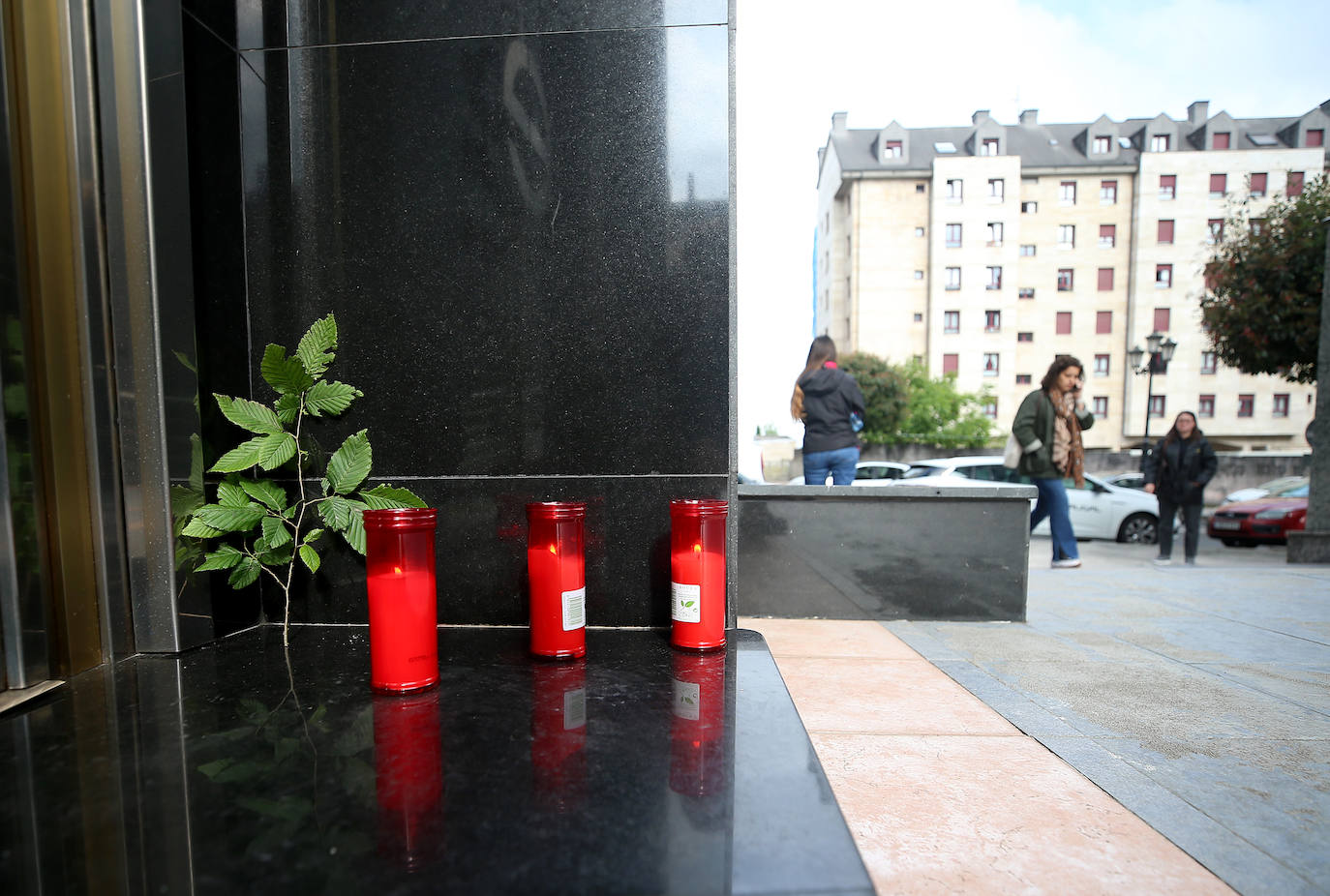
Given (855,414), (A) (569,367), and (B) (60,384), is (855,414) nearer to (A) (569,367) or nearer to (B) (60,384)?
(A) (569,367)

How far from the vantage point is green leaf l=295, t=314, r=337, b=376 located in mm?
2627

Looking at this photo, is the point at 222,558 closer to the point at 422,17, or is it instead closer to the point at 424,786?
the point at 424,786

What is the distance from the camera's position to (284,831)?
1265 millimetres

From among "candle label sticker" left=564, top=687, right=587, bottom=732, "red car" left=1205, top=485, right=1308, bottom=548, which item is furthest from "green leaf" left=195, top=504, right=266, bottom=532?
"red car" left=1205, top=485, right=1308, bottom=548

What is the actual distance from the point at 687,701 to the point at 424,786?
0.78 metres

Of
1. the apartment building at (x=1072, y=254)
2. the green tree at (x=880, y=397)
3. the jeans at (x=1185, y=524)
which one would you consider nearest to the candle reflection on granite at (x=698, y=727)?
the jeans at (x=1185, y=524)

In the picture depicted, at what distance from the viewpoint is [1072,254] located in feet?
148

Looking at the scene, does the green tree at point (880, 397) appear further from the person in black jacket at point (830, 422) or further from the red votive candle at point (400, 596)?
the red votive candle at point (400, 596)

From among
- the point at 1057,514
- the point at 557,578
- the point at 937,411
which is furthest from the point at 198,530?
the point at 937,411

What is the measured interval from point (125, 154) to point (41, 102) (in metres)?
0.24

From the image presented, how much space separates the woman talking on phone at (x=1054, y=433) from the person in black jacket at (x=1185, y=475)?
3064 mm

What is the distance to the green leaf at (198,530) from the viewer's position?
93.3 inches

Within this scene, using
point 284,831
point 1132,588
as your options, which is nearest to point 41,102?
point 284,831

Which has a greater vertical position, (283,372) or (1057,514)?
(283,372)
